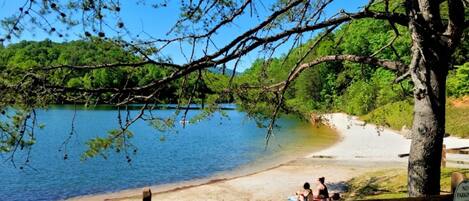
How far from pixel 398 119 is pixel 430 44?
42.9m

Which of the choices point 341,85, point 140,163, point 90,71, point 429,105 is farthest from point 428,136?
point 140,163

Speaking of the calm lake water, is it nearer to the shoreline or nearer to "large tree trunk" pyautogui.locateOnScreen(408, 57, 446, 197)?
the shoreline

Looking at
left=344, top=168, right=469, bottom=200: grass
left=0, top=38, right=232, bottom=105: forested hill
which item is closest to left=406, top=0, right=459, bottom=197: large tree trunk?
left=0, top=38, right=232, bottom=105: forested hill

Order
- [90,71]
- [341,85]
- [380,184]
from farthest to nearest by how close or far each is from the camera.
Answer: [380,184], [341,85], [90,71]

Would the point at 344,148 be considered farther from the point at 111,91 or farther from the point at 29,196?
the point at 111,91

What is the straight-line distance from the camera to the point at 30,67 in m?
5.73

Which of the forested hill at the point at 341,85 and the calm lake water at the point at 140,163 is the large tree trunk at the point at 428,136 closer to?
the forested hill at the point at 341,85

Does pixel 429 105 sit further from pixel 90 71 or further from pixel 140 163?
pixel 140 163

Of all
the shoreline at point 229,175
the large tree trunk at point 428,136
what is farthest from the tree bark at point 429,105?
the shoreline at point 229,175

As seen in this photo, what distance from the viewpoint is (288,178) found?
2142 centimetres

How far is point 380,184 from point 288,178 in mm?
6058

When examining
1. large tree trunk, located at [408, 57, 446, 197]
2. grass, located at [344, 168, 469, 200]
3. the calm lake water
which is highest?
large tree trunk, located at [408, 57, 446, 197]

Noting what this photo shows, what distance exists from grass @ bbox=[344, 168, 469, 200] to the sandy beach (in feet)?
2.42

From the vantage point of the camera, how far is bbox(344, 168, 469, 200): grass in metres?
13.8
